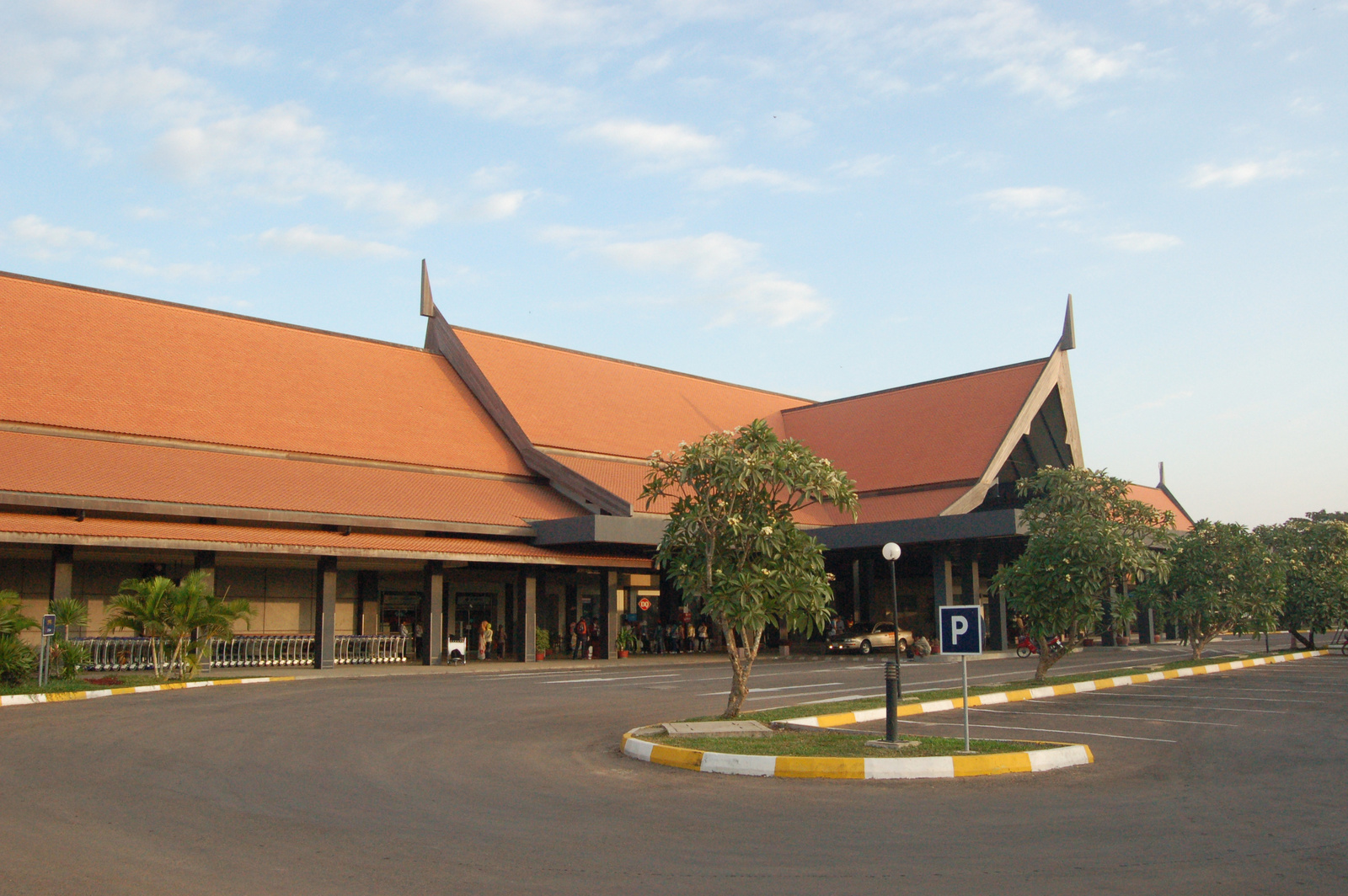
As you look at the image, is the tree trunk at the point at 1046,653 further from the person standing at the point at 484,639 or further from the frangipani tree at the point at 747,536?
the person standing at the point at 484,639

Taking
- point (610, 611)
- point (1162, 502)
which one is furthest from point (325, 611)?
point (1162, 502)

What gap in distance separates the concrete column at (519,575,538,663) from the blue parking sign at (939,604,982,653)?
2183 centimetres

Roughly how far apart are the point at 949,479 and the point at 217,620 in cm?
2400

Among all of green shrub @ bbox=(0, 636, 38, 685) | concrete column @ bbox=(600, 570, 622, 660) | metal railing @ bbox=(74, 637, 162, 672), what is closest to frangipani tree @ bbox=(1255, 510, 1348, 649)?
concrete column @ bbox=(600, 570, 622, 660)

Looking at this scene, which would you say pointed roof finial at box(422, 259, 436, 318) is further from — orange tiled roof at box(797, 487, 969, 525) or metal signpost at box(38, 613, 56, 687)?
metal signpost at box(38, 613, 56, 687)

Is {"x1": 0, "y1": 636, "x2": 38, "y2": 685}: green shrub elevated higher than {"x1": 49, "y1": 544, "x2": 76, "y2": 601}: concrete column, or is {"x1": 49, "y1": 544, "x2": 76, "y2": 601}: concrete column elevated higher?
{"x1": 49, "y1": 544, "x2": 76, "y2": 601}: concrete column

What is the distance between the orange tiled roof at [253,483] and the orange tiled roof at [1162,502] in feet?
105

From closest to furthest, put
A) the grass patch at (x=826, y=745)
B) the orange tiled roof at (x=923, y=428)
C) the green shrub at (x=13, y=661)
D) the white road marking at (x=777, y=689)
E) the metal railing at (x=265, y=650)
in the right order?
the grass patch at (x=826, y=745) → the green shrub at (x=13, y=661) → the white road marking at (x=777, y=689) → the metal railing at (x=265, y=650) → the orange tiled roof at (x=923, y=428)

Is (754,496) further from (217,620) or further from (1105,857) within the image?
(217,620)

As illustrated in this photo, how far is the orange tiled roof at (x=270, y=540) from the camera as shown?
22984mm

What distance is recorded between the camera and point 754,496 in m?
14.5

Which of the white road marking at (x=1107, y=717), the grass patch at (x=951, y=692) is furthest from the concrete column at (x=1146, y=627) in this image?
the white road marking at (x=1107, y=717)

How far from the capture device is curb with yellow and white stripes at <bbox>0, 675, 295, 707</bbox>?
18.1m

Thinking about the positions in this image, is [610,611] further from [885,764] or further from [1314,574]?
[885,764]
